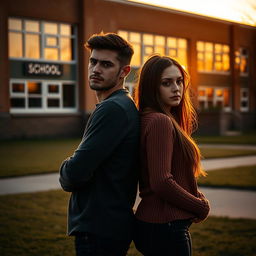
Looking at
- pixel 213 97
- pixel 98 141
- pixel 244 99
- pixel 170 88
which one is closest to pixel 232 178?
pixel 170 88

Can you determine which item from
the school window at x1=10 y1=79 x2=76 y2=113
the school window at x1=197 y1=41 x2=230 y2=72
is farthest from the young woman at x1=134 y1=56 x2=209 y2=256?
the school window at x1=197 y1=41 x2=230 y2=72

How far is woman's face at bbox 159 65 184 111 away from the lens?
9.08 feet

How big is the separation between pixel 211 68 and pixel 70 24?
14512 millimetres

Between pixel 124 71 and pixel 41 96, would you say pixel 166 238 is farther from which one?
pixel 41 96

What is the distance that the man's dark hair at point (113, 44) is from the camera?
2676 mm

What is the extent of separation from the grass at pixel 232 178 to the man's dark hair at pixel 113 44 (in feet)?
25.7

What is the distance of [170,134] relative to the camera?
2566mm

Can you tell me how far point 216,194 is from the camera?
30.8 feet

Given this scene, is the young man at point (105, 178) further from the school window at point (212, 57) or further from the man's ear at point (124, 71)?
the school window at point (212, 57)

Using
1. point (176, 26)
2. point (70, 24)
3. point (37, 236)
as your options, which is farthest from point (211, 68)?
point (37, 236)

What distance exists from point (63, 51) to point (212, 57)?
588 inches

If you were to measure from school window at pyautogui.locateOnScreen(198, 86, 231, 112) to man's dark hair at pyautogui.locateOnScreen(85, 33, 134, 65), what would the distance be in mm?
36038

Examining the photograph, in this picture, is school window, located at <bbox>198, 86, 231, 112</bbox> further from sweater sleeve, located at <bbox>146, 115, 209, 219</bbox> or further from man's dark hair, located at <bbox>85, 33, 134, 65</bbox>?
sweater sleeve, located at <bbox>146, 115, 209, 219</bbox>

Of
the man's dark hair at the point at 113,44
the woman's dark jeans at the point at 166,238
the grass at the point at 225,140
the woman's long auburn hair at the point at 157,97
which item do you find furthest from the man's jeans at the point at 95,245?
the grass at the point at 225,140
